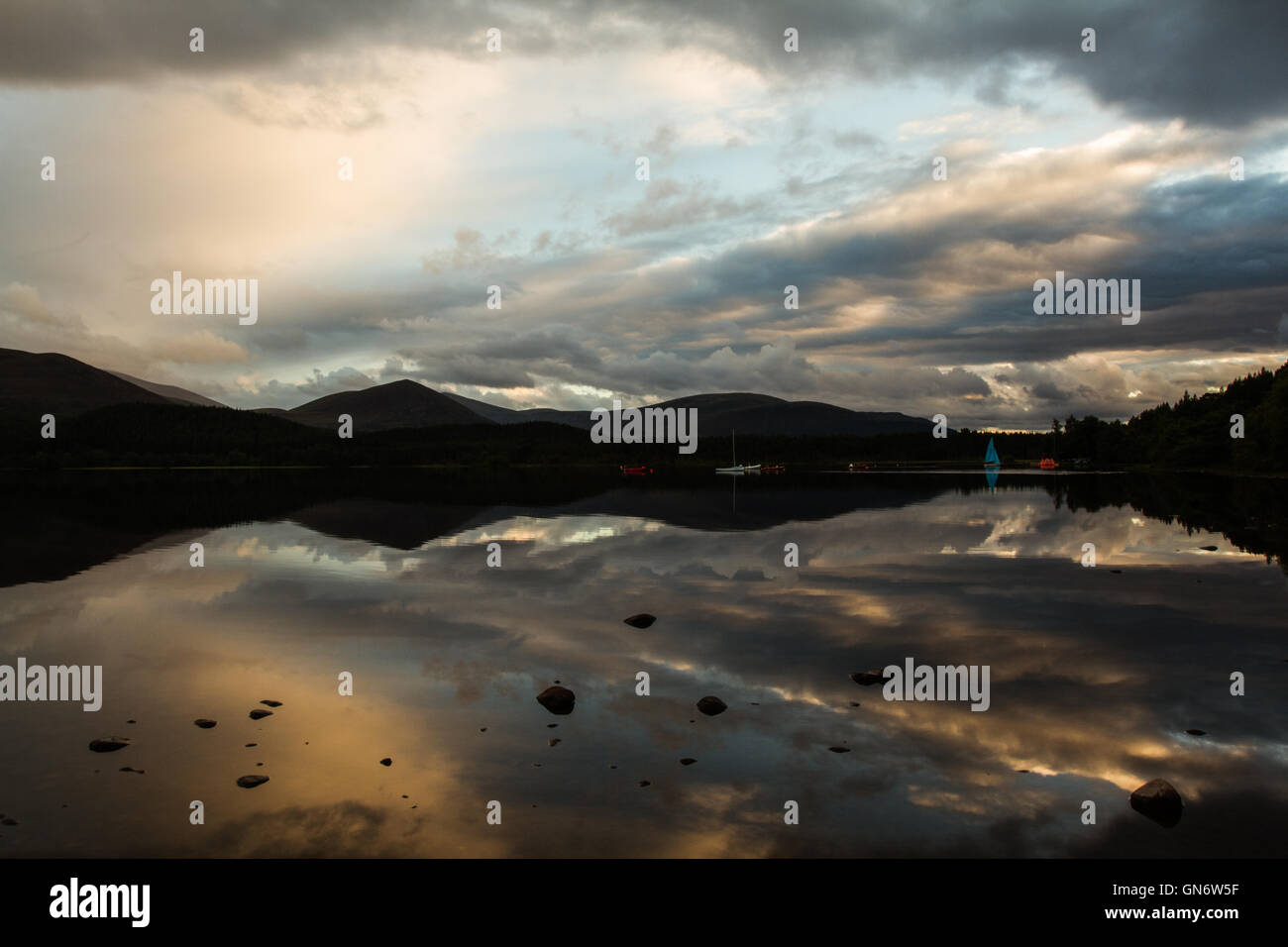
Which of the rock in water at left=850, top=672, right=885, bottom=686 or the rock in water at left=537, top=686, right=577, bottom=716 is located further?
the rock in water at left=850, top=672, right=885, bottom=686

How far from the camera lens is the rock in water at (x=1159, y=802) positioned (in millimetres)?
13594

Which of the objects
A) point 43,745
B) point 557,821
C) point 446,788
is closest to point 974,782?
point 557,821

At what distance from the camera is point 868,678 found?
21734 millimetres

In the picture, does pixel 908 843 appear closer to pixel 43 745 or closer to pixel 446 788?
pixel 446 788

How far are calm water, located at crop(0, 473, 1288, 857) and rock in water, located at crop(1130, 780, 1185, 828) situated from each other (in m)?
0.28

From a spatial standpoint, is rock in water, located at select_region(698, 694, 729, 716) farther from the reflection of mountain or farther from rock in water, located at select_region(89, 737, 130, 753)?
the reflection of mountain

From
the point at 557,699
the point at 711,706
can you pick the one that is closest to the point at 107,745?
the point at 557,699

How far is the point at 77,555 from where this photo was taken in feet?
156

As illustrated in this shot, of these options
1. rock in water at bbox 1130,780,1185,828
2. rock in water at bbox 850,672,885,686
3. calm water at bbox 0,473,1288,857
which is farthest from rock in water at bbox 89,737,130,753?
rock in water at bbox 1130,780,1185,828

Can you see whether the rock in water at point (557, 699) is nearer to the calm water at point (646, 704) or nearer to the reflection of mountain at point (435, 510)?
the calm water at point (646, 704)

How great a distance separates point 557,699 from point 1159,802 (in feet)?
43.0

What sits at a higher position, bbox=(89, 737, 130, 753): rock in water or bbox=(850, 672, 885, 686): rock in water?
bbox=(850, 672, 885, 686): rock in water

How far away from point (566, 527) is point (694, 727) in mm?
46619

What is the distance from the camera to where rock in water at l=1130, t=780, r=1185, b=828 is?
44.6ft
